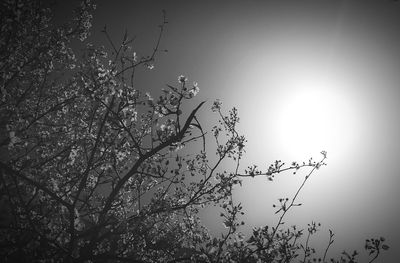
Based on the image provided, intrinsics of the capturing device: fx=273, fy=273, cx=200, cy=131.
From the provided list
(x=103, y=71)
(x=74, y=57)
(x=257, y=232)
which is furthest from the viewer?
(x=74, y=57)

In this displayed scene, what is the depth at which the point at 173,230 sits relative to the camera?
11.7m

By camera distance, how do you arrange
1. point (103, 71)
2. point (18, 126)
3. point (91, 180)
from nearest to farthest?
point (103, 71)
point (18, 126)
point (91, 180)

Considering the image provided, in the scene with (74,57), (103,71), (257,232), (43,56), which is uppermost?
(74,57)

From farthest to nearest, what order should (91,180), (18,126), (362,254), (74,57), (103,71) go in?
(362,254) < (91,180) < (74,57) < (18,126) < (103,71)

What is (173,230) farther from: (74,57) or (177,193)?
(74,57)

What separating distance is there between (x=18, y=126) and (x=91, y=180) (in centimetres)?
404

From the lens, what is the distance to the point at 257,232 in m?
9.19

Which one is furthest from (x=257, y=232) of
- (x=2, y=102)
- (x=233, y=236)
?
(x=2, y=102)

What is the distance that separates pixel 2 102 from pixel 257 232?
31.8ft

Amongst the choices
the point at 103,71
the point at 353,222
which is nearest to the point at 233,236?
the point at 103,71

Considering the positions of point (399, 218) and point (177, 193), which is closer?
point (177, 193)

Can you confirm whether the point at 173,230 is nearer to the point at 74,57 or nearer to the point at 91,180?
the point at 91,180

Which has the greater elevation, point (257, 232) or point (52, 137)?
point (52, 137)

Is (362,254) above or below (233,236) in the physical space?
above
